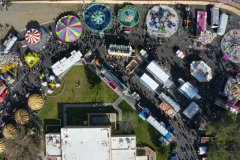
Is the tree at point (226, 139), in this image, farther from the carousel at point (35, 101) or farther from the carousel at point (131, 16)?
the carousel at point (35, 101)

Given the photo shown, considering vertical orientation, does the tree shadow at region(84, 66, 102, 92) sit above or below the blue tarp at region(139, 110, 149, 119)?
above

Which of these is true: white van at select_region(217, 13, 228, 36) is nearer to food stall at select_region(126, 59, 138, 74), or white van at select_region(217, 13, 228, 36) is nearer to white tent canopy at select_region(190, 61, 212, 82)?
white tent canopy at select_region(190, 61, 212, 82)

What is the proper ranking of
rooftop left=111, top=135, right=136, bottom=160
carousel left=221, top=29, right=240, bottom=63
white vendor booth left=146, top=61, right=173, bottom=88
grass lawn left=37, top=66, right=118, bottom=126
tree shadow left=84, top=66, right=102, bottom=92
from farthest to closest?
grass lawn left=37, top=66, right=118, bottom=126 < tree shadow left=84, top=66, right=102, bottom=92 < carousel left=221, top=29, right=240, bottom=63 < white vendor booth left=146, top=61, right=173, bottom=88 < rooftop left=111, top=135, right=136, bottom=160

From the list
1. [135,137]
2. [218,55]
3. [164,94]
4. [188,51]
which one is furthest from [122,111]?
[218,55]

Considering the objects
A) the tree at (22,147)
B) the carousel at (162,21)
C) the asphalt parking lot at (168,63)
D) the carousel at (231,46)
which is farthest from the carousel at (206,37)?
the tree at (22,147)

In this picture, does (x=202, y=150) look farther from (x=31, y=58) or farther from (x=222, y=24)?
(x=31, y=58)

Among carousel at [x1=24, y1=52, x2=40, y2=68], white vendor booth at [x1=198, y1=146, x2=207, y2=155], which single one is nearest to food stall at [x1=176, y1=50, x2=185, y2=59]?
white vendor booth at [x1=198, y1=146, x2=207, y2=155]

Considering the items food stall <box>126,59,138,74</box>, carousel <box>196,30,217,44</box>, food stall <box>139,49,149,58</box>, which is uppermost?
carousel <box>196,30,217,44</box>
